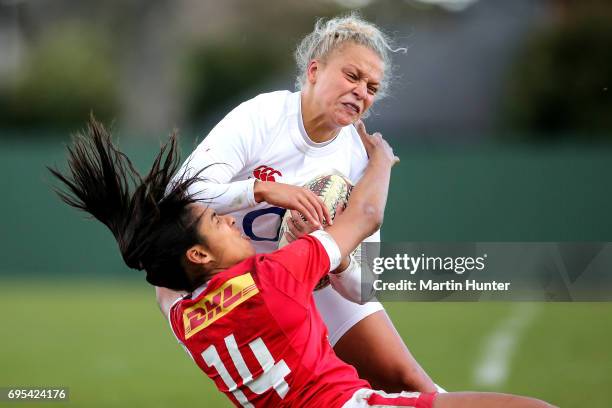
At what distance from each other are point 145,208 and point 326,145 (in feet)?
3.97

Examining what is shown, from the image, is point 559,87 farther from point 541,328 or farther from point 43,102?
point 43,102

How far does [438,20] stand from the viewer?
26.3 metres

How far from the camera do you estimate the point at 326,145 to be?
4.50m

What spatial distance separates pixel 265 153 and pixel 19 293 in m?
10.6

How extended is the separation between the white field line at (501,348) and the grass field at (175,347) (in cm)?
3

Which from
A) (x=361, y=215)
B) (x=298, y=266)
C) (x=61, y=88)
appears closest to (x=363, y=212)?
(x=361, y=215)

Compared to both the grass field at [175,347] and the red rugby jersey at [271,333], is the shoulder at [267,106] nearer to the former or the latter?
the red rugby jersey at [271,333]

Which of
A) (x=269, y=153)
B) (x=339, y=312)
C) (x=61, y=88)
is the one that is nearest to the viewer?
(x=269, y=153)

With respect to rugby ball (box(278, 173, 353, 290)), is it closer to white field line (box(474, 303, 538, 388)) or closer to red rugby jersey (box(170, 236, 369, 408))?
red rugby jersey (box(170, 236, 369, 408))

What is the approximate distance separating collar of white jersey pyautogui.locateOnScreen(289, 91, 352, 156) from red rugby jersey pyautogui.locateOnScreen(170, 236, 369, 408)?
110 centimetres

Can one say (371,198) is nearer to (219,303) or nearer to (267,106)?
(219,303)

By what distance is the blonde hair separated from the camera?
14.2ft

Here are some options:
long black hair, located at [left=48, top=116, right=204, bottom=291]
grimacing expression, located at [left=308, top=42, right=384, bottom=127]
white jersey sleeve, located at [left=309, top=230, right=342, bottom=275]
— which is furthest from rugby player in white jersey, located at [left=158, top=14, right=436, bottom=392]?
white jersey sleeve, located at [left=309, top=230, right=342, bottom=275]

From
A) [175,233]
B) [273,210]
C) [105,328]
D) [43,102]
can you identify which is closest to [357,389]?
[175,233]
